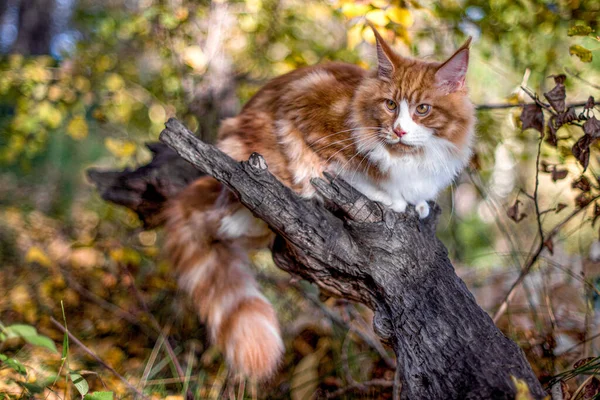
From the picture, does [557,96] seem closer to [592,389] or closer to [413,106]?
[413,106]

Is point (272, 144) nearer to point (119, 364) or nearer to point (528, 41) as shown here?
point (119, 364)

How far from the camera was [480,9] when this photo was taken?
98.3 inches

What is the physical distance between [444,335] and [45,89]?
2762mm

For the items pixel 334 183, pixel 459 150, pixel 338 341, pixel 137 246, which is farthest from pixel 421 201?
pixel 137 246

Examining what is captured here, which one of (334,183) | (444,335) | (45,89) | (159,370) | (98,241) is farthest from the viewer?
(98,241)

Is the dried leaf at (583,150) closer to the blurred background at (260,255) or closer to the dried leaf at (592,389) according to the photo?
the blurred background at (260,255)

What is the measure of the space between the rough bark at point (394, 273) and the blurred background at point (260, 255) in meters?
0.52

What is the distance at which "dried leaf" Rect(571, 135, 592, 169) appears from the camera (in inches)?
67.7

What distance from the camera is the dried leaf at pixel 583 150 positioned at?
5.64 ft

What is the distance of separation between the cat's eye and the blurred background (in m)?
0.48

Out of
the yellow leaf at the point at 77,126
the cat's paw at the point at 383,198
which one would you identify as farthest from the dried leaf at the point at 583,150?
the yellow leaf at the point at 77,126

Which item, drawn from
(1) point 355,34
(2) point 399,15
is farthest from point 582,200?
(1) point 355,34

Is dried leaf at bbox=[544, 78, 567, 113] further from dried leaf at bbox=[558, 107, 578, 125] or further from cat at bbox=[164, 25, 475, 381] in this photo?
cat at bbox=[164, 25, 475, 381]

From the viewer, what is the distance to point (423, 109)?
169 centimetres
